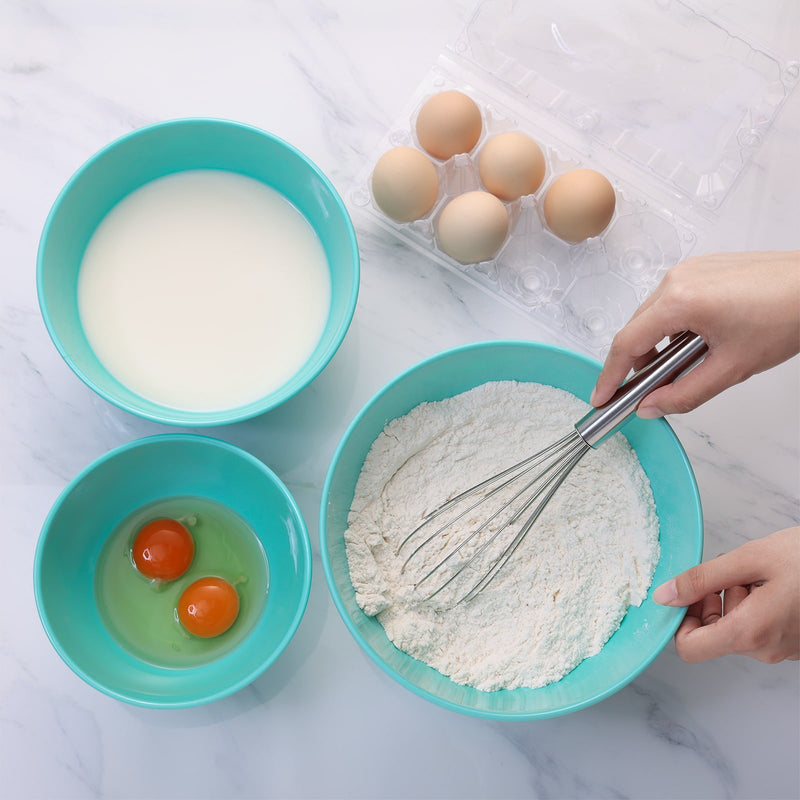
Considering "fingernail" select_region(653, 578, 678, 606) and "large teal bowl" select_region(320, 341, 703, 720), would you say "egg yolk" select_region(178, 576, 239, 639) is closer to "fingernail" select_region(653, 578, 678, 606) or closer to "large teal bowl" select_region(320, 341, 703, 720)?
"large teal bowl" select_region(320, 341, 703, 720)

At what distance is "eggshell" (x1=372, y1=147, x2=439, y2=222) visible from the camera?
1.20 metres

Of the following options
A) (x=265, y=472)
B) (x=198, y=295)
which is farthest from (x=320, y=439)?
(x=198, y=295)

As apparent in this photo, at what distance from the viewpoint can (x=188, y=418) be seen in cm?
111

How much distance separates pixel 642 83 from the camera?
138 centimetres

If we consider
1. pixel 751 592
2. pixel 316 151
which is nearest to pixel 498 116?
pixel 316 151

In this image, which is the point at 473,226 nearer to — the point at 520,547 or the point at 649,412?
the point at 649,412

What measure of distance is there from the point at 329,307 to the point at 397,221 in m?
0.21

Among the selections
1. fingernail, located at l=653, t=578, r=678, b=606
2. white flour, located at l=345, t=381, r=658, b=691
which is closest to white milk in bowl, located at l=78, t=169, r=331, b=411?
white flour, located at l=345, t=381, r=658, b=691

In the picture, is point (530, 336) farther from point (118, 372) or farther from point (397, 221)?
point (118, 372)

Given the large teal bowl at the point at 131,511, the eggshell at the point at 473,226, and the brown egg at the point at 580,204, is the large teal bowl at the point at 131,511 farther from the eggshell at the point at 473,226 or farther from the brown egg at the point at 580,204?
the brown egg at the point at 580,204

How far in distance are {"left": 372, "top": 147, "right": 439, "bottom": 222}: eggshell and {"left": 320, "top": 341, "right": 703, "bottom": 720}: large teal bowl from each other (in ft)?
0.89

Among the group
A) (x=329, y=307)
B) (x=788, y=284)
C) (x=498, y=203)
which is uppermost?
(x=788, y=284)

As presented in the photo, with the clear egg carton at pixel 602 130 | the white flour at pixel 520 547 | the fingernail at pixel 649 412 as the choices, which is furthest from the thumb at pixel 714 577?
the clear egg carton at pixel 602 130

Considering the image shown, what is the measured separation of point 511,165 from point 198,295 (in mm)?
561
